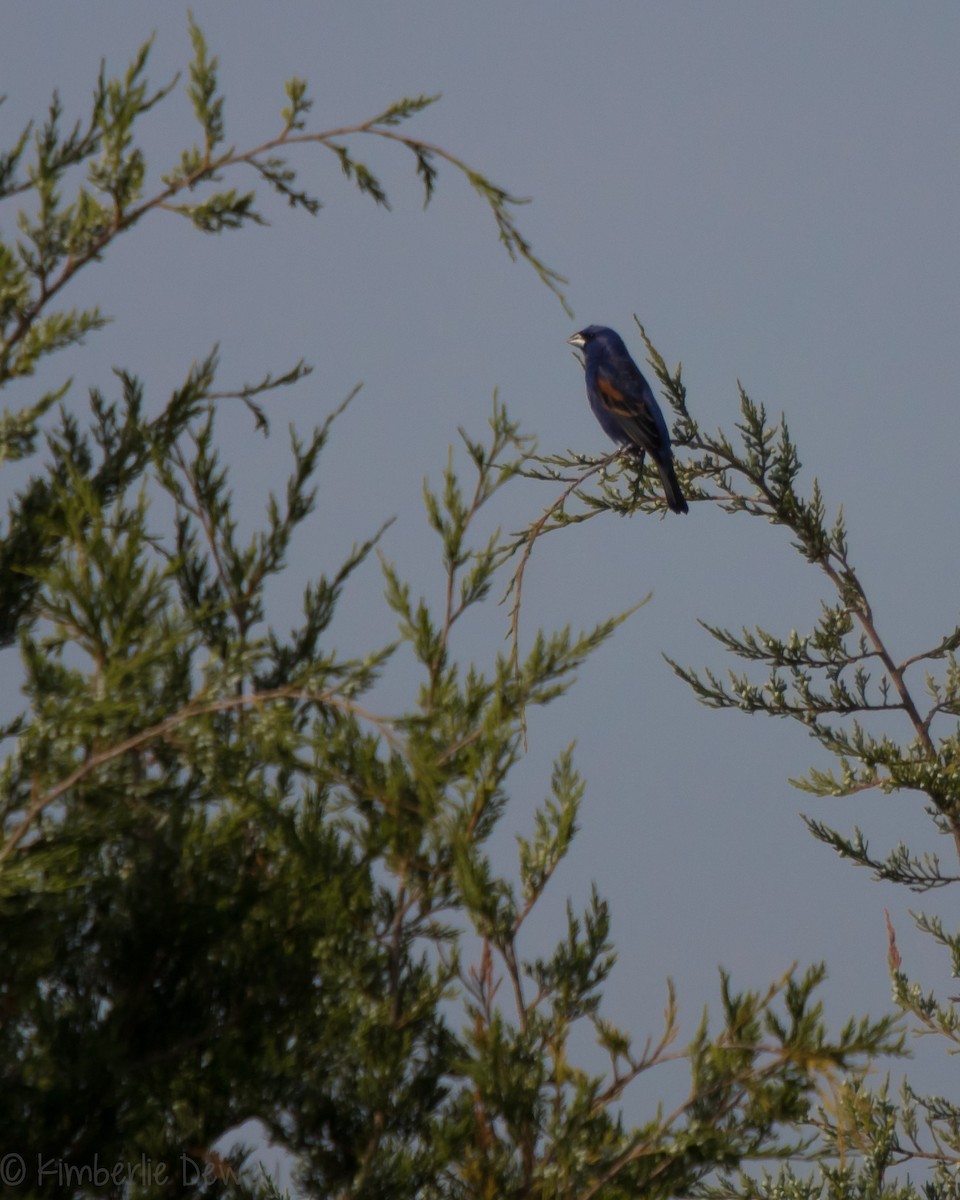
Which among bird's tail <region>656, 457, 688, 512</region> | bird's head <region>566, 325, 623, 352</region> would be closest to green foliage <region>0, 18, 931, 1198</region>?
bird's tail <region>656, 457, 688, 512</region>

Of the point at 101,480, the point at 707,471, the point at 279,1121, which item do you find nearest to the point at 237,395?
the point at 101,480

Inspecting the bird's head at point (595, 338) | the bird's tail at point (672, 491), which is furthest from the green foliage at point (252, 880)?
the bird's head at point (595, 338)

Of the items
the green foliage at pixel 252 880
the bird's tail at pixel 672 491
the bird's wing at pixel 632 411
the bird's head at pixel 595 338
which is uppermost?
the bird's head at pixel 595 338

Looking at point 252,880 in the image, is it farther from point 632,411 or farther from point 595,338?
point 595,338

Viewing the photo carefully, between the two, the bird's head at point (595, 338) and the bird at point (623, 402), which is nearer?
the bird at point (623, 402)


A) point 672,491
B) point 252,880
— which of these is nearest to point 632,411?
point 672,491

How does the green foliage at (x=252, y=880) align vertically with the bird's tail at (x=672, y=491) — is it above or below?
below

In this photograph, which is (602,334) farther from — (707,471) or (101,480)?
(101,480)

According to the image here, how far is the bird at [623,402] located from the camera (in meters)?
9.22

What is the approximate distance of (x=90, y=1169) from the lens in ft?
13.6

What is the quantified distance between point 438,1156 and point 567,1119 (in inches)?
17.6

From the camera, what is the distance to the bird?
9219 millimetres

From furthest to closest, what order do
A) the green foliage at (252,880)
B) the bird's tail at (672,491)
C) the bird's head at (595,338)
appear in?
the bird's head at (595,338) → the bird's tail at (672,491) → the green foliage at (252,880)

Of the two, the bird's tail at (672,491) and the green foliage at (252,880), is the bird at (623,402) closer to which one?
the bird's tail at (672,491)
